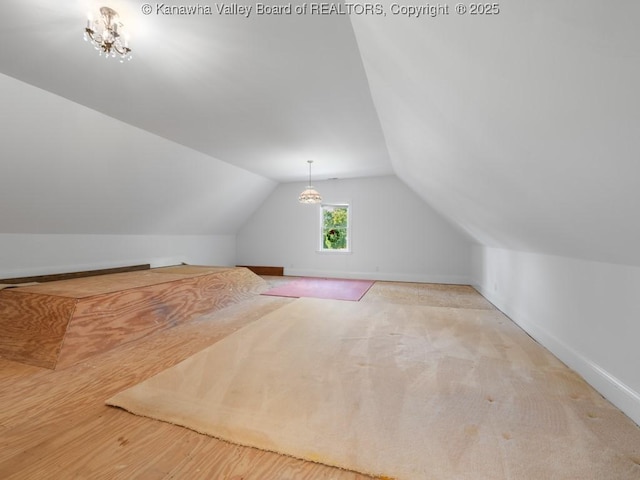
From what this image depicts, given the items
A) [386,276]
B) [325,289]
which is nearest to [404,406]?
[325,289]

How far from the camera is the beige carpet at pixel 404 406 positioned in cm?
125

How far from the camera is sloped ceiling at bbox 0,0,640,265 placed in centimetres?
85

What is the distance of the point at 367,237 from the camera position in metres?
6.96

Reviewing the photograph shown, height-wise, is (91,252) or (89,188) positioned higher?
(89,188)

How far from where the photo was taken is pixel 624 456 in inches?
50.5

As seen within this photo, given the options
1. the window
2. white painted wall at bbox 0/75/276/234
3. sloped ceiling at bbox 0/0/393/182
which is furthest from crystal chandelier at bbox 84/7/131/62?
the window

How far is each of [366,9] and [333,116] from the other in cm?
175

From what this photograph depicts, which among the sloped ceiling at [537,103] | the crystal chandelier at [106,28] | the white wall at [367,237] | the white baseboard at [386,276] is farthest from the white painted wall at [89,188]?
the sloped ceiling at [537,103]

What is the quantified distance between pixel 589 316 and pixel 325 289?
13.3 feet

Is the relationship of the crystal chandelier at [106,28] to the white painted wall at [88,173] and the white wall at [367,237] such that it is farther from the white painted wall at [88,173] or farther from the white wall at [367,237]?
the white wall at [367,237]

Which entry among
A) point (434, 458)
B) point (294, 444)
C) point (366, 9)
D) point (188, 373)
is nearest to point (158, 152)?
point (188, 373)

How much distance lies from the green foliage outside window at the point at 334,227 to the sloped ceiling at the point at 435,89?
354 cm

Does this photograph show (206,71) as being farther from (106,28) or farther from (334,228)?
(334,228)

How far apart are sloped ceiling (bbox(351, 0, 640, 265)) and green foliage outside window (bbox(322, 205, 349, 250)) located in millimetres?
4805
